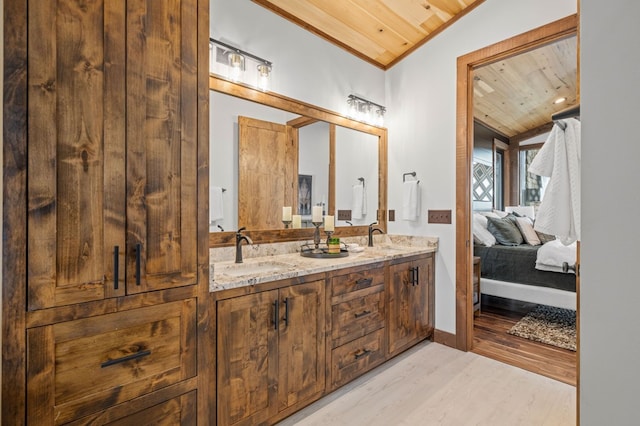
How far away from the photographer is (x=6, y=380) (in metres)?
0.97

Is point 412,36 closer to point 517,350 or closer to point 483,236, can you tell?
point 483,236

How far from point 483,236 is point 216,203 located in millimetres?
3477

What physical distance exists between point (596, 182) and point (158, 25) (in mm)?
1523

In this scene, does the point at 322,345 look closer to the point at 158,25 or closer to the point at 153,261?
the point at 153,261

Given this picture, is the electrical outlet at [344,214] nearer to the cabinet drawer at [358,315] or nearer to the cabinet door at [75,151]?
the cabinet drawer at [358,315]

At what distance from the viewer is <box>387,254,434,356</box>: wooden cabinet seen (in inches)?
97.7

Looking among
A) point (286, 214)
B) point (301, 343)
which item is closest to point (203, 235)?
point (301, 343)

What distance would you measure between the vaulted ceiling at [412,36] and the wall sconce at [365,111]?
1.50ft

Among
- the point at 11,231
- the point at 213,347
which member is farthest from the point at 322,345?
the point at 11,231

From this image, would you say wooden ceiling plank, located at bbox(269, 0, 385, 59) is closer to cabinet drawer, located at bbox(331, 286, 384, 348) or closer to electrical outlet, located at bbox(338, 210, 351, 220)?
electrical outlet, located at bbox(338, 210, 351, 220)

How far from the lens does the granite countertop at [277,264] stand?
5.18 feet

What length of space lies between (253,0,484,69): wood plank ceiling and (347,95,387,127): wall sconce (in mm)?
459

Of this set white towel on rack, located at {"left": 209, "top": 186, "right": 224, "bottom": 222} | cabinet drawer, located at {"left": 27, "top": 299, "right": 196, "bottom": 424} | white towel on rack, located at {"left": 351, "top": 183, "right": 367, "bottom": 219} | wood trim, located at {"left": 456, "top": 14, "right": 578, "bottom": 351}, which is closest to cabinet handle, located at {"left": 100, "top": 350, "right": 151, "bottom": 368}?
cabinet drawer, located at {"left": 27, "top": 299, "right": 196, "bottom": 424}

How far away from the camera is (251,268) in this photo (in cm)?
206
